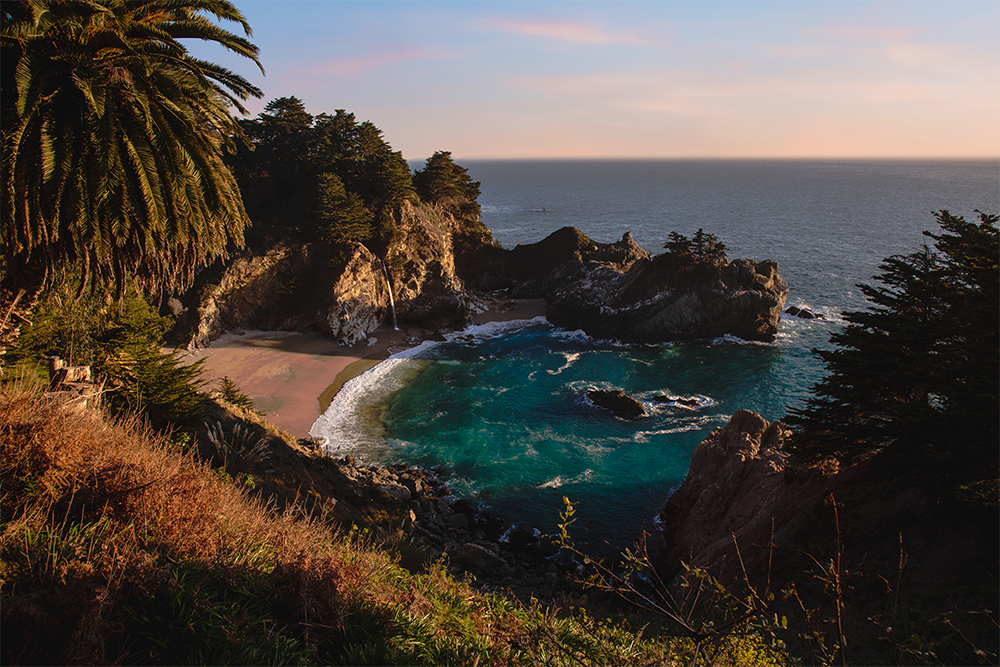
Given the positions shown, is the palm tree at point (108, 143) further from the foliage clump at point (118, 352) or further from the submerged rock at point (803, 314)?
the submerged rock at point (803, 314)

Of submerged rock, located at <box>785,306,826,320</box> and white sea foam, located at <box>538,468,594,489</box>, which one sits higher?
submerged rock, located at <box>785,306,826,320</box>

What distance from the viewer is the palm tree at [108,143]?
26.6 ft

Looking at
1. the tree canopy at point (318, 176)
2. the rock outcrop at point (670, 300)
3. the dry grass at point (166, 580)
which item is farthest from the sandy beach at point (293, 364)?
the dry grass at point (166, 580)

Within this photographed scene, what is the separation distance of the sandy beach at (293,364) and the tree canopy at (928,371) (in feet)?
93.7

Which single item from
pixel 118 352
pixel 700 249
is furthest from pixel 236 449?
pixel 700 249

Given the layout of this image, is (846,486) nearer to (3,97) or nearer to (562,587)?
(562,587)

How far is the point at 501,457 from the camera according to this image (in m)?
30.1

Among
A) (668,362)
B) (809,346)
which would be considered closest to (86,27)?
(668,362)

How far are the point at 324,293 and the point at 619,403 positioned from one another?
28.6 meters

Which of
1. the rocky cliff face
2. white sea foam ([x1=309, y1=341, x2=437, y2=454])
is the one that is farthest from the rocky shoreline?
the rocky cliff face

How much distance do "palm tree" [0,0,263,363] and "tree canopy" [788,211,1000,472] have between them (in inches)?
724

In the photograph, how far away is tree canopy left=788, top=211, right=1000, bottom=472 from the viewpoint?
12.6 m

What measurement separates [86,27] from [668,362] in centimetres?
4222

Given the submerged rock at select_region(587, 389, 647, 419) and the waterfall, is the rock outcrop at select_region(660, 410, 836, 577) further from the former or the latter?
the waterfall
